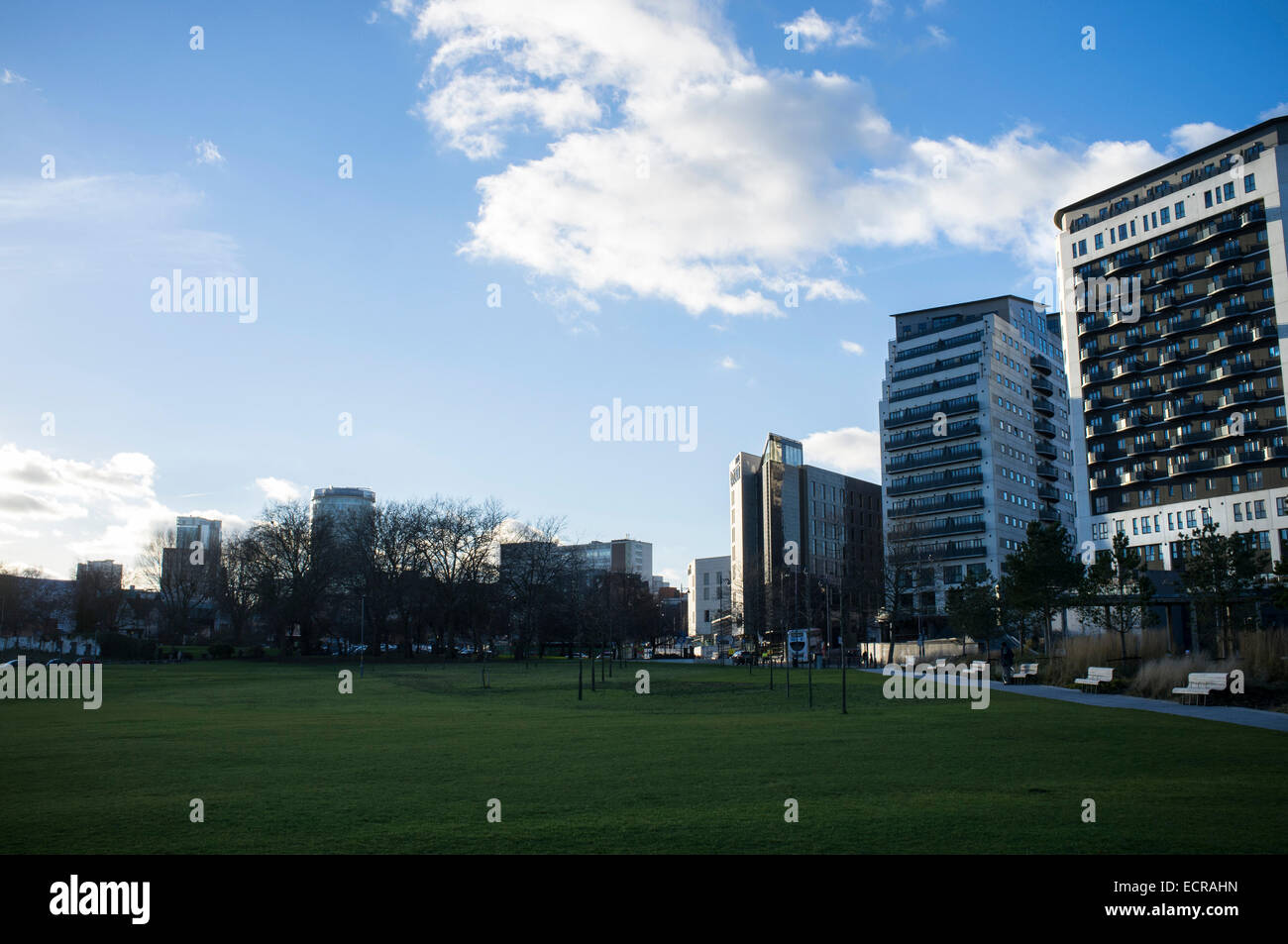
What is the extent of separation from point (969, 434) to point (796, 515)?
35.4 m

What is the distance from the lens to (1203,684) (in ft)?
87.7

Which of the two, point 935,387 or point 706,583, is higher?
point 935,387

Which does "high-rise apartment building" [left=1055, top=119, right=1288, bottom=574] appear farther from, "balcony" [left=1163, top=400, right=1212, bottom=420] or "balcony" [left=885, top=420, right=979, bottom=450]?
"balcony" [left=885, top=420, right=979, bottom=450]

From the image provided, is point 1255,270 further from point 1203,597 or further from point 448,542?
point 448,542

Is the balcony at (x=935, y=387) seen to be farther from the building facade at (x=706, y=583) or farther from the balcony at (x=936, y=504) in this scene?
the building facade at (x=706, y=583)

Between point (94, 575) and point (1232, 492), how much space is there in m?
129

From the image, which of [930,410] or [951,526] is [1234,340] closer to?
[930,410]

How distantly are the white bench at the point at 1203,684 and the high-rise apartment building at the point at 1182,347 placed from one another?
56.1 m

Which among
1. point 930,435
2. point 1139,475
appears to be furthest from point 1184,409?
point 930,435

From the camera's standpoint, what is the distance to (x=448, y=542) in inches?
3642

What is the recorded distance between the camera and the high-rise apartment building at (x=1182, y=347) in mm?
83562

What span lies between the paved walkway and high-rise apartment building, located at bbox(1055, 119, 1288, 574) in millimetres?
51839

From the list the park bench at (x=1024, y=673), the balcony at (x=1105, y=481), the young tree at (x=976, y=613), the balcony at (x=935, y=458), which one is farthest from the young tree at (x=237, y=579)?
the balcony at (x=1105, y=481)
